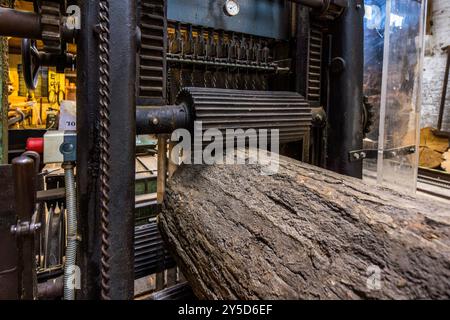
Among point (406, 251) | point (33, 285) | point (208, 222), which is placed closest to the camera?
point (406, 251)

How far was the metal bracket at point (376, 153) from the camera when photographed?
1.91 meters

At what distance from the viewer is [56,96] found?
6641 millimetres

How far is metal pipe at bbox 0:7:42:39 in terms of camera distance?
0.97 m

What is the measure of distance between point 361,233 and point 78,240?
2.69 feet

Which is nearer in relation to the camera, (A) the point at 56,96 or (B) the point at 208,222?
(B) the point at 208,222

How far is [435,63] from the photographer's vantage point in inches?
180

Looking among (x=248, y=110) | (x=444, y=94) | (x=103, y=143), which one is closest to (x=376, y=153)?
(x=248, y=110)

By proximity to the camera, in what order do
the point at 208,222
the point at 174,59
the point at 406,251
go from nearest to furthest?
the point at 406,251 → the point at 208,222 → the point at 174,59

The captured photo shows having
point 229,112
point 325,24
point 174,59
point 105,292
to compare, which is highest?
point 325,24

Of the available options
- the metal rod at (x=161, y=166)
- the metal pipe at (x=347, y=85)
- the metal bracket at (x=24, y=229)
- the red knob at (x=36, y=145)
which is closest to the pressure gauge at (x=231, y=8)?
the metal pipe at (x=347, y=85)

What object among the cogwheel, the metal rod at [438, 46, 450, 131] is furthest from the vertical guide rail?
the metal rod at [438, 46, 450, 131]

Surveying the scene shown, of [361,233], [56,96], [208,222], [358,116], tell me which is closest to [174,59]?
[208,222]

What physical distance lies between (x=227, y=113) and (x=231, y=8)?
718 mm

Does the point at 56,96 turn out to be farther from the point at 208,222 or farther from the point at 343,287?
the point at 343,287
